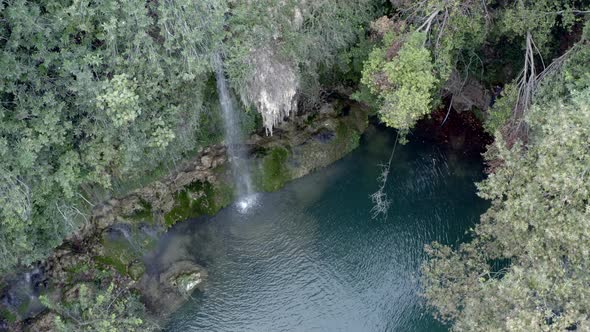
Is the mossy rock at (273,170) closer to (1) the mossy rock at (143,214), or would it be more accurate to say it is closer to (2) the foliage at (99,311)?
(1) the mossy rock at (143,214)

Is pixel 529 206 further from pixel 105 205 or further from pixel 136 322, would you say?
pixel 105 205

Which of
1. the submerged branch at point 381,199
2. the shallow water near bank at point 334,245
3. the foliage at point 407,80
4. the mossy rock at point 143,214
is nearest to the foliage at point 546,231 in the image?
the foliage at point 407,80

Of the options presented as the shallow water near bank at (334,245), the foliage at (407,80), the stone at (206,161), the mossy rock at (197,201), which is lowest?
the shallow water near bank at (334,245)

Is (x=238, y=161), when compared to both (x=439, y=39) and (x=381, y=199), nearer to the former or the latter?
(x=381, y=199)

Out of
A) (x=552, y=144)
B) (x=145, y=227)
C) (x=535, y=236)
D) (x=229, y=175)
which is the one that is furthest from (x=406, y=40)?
(x=145, y=227)

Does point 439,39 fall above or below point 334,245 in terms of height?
above

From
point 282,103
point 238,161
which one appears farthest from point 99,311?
point 282,103

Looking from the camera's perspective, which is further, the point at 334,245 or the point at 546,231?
the point at 334,245
